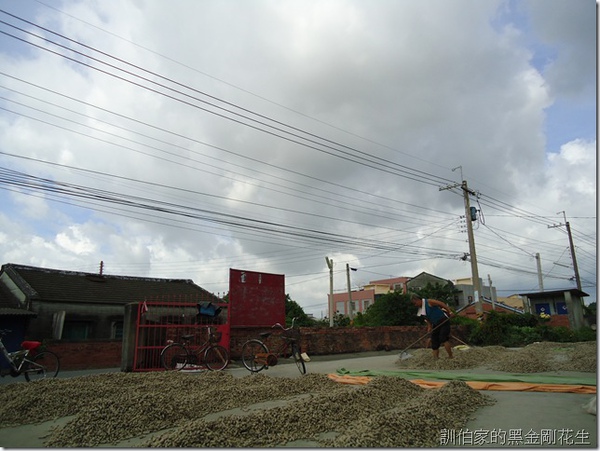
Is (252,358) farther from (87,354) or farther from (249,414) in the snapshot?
(87,354)

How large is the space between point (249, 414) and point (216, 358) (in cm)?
582

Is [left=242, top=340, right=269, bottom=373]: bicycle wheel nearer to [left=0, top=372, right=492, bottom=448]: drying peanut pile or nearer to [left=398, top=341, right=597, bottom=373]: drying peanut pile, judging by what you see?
A: [left=0, top=372, right=492, bottom=448]: drying peanut pile

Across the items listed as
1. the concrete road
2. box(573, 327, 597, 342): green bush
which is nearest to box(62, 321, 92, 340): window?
the concrete road

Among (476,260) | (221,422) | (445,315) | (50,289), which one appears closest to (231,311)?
(445,315)

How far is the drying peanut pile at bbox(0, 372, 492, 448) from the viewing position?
11.8 ft

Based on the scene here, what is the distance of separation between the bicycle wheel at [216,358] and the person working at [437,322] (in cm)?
477

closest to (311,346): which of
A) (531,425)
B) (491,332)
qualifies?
(491,332)

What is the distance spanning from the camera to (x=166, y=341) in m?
10.2

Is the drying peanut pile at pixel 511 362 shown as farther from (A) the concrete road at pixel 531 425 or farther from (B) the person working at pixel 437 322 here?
(A) the concrete road at pixel 531 425

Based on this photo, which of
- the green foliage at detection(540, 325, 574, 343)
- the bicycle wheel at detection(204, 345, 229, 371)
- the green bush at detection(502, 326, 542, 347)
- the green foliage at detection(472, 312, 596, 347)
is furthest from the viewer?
the green foliage at detection(540, 325, 574, 343)

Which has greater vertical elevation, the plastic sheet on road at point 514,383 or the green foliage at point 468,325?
the green foliage at point 468,325

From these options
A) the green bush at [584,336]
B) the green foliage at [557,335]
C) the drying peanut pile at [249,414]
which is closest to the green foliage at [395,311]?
the green foliage at [557,335]

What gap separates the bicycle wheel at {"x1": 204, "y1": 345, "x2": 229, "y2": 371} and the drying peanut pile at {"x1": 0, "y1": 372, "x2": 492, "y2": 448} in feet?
11.1

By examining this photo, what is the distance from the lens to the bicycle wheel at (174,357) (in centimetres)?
939
